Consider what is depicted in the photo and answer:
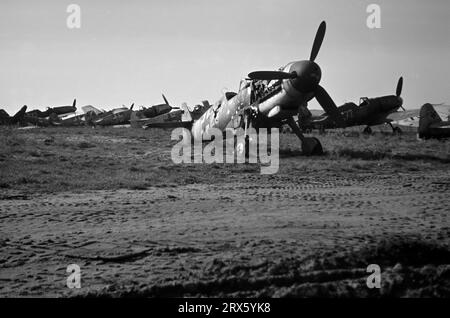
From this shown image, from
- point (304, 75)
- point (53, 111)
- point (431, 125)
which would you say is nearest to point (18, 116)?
point (53, 111)

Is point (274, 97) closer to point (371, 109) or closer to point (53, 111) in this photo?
point (371, 109)

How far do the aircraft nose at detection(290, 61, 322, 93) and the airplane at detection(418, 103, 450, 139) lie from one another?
928 cm

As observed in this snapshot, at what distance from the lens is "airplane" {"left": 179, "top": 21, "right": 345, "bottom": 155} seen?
17.4 meters

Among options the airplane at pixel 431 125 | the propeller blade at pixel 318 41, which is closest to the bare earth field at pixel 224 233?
the propeller blade at pixel 318 41

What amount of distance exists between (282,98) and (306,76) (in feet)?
5.19

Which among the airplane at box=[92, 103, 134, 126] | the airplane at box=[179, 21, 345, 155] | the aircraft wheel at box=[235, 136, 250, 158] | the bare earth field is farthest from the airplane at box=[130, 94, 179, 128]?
the bare earth field

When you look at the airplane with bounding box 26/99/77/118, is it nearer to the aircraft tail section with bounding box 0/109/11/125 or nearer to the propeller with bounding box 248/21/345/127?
the aircraft tail section with bounding box 0/109/11/125

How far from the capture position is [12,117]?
1965 inches

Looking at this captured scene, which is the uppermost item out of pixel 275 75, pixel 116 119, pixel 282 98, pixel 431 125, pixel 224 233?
pixel 275 75

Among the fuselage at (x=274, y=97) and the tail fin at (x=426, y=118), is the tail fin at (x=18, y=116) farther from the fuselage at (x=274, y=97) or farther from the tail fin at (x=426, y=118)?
the tail fin at (x=426, y=118)

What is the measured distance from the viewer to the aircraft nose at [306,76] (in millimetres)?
17141

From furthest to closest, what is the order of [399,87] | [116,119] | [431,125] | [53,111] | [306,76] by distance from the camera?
[53,111] < [116,119] < [399,87] < [431,125] < [306,76]
